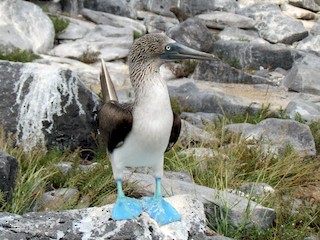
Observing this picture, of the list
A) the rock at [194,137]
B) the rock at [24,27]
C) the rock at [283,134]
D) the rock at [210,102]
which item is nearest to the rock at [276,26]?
the rock at [24,27]

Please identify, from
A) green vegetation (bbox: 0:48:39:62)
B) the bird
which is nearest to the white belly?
the bird

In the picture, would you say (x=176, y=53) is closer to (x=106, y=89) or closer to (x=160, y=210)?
(x=106, y=89)

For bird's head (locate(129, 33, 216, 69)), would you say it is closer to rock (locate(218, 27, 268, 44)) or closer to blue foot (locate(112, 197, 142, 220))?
blue foot (locate(112, 197, 142, 220))

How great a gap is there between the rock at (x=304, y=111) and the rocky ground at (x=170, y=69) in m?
0.03

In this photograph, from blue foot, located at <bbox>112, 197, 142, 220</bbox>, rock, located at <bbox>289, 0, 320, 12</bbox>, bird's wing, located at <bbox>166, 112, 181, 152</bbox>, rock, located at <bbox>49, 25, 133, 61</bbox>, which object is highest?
bird's wing, located at <bbox>166, 112, 181, 152</bbox>

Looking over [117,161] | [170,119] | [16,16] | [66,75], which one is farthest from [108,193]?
[16,16]

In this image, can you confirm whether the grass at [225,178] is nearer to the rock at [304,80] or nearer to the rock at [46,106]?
the rock at [46,106]

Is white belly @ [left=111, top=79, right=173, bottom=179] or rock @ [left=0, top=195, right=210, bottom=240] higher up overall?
white belly @ [left=111, top=79, right=173, bottom=179]

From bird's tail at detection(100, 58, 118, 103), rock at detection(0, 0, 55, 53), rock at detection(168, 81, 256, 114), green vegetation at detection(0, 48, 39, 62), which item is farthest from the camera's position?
rock at detection(0, 0, 55, 53)

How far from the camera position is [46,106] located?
6.16m

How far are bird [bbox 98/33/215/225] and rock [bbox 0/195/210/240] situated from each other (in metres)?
0.05

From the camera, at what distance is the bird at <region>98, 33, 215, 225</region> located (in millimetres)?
3082

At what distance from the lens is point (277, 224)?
15.1 ft

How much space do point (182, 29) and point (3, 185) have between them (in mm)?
12754
